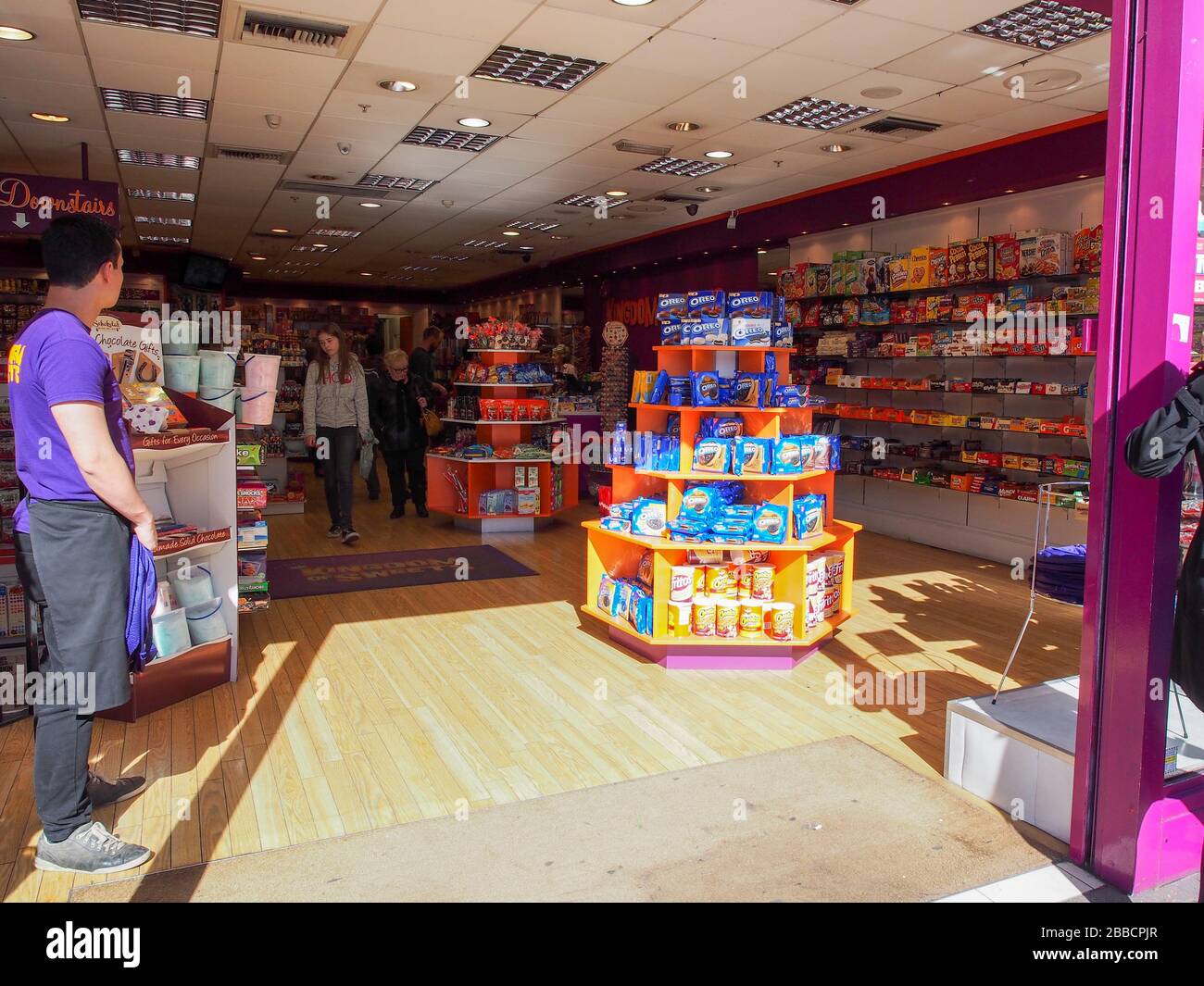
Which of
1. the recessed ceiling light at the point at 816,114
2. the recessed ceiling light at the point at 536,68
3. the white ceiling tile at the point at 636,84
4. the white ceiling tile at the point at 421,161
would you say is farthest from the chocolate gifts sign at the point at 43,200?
the recessed ceiling light at the point at 816,114

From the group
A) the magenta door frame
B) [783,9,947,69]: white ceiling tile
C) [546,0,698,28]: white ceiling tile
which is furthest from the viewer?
[783,9,947,69]: white ceiling tile

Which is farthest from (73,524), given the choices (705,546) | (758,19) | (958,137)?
(958,137)

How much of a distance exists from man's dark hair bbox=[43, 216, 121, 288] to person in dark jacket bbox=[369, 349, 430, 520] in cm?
622

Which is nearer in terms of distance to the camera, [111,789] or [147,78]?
Answer: [111,789]

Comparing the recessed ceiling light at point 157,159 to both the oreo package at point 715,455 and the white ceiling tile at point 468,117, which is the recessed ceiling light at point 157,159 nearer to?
the white ceiling tile at point 468,117

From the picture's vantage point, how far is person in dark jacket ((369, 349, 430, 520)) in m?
9.04

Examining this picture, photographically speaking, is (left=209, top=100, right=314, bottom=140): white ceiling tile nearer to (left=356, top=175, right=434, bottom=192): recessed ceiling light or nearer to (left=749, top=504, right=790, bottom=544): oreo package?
(left=356, top=175, right=434, bottom=192): recessed ceiling light

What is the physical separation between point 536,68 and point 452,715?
3919 millimetres

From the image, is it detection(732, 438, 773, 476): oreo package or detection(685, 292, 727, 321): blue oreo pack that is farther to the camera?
detection(685, 292, 727, 321): blue oreo pack

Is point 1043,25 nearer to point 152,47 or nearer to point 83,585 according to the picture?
point 152,47

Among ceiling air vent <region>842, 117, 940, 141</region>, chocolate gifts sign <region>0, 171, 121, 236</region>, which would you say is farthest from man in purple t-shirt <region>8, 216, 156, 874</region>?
ceiling air vent <region>842, 117, 940, 141</region>

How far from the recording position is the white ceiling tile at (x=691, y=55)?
204 inches

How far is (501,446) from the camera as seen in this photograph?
28.3 ft
